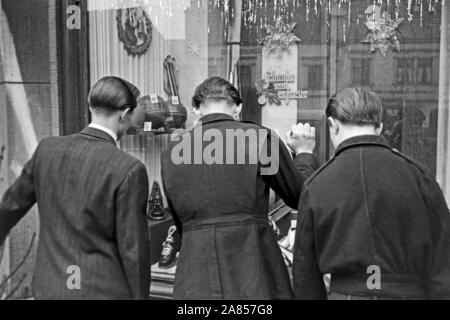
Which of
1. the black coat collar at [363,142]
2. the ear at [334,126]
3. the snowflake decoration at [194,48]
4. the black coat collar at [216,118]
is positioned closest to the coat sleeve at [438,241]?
the black coat collar at [363,142]

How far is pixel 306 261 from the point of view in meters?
2.26

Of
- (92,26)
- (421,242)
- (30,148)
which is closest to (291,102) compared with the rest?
(92,26)

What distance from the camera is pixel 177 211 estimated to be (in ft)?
8.23

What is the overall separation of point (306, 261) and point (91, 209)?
35.1 inches

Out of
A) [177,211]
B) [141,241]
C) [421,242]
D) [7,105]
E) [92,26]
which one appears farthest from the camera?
[92,26]

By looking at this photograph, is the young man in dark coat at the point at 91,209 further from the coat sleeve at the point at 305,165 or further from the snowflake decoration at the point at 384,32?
the snowflake decoration at the point at 384,32

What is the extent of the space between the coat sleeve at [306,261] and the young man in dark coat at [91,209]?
627 mm

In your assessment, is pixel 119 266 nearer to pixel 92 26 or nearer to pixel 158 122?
pixel 158 122

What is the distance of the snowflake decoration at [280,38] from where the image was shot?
421 cm

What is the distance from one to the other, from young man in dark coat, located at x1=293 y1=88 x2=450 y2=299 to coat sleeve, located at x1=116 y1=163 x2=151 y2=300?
0.64 m

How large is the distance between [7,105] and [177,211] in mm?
1869

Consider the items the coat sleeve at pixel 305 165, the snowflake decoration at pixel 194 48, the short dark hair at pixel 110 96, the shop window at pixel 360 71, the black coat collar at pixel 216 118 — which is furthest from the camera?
the snowflake decoration at pixel 194 48

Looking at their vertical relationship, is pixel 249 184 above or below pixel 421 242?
above

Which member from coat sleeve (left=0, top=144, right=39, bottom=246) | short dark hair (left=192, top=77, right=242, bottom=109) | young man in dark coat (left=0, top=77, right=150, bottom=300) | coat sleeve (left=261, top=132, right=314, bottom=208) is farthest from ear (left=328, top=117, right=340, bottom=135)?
coat sleeve (left=0, top=144, right=39, bottom=246)
